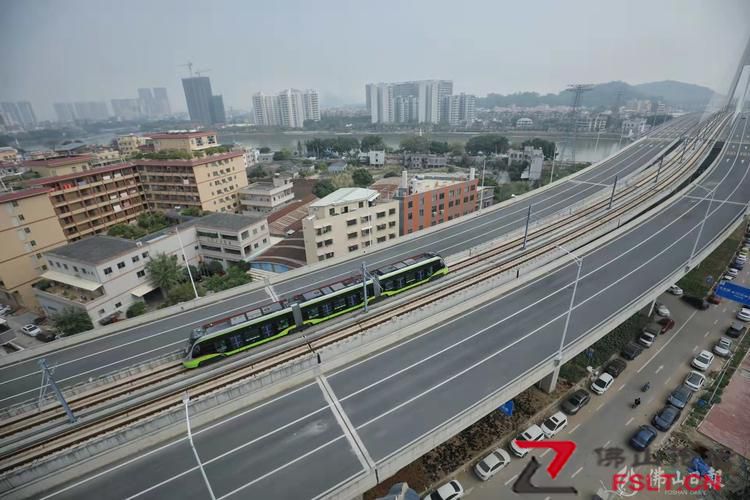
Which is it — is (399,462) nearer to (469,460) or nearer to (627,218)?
(469,460)

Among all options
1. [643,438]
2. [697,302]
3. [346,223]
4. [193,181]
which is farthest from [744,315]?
[193,181]

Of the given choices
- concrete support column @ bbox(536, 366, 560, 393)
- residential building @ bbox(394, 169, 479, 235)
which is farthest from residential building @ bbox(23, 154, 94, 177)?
concrete support column @ bbox(536, 366, 560, 393)

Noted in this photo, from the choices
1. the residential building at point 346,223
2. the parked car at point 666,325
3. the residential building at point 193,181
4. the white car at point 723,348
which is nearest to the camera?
the white car at point 723,348

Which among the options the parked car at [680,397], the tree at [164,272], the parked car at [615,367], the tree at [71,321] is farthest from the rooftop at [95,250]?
the parked car at [680,397]

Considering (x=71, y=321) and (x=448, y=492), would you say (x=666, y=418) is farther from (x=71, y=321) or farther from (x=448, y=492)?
(x=71, y=321)

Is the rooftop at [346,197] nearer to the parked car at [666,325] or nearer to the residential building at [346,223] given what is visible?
the residential building at [346,223]

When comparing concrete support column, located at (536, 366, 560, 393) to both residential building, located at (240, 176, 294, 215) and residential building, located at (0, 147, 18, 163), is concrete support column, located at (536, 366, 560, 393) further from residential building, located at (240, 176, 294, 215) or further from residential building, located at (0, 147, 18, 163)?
residential building, located at (0, 147, 18, 163)

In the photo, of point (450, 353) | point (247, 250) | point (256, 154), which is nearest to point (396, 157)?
point (256, 154)
